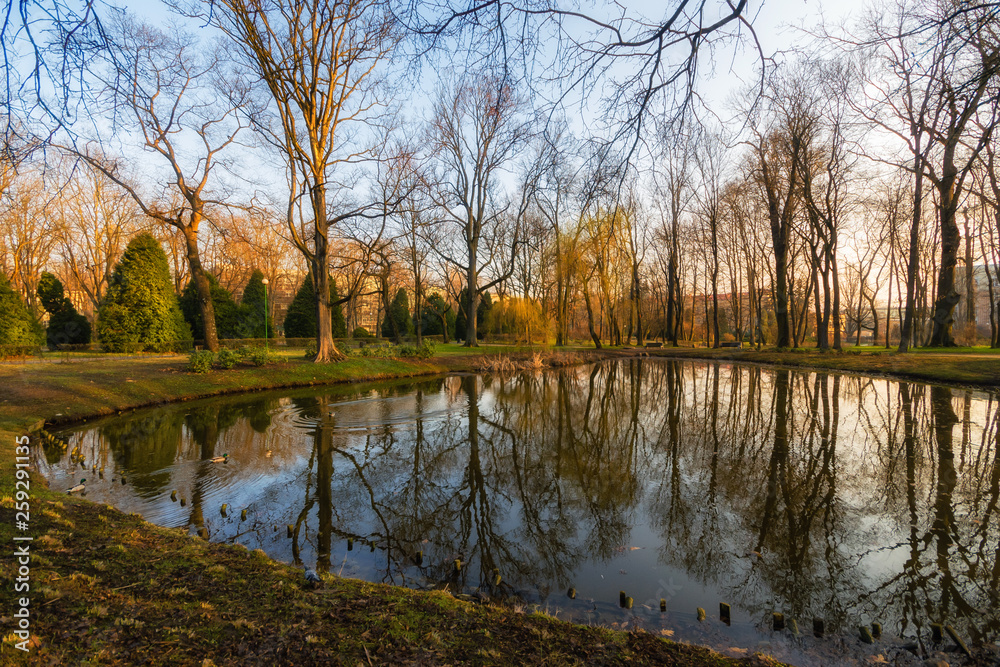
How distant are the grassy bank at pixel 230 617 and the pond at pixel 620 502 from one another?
491 mm

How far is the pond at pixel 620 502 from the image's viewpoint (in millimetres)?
3193

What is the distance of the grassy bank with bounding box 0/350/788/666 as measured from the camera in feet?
7.08

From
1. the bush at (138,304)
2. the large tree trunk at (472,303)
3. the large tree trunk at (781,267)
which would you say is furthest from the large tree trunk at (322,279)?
the large tree trunk at (781,267)

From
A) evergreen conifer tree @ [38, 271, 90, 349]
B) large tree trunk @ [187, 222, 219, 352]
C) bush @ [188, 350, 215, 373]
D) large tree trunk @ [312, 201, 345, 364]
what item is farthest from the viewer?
evergreen conifer tree @ [38, 271, 90, 349]

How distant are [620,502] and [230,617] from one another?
388 centimetres

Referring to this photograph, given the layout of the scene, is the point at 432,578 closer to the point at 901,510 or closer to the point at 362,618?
the point at 362,618

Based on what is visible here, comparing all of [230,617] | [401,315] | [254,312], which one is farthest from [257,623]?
[401,315]

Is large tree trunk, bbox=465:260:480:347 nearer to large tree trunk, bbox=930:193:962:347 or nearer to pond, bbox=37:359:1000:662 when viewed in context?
pond, bbox=37:359:1000:662

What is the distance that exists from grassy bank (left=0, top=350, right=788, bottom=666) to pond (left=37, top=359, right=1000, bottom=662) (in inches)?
19.3

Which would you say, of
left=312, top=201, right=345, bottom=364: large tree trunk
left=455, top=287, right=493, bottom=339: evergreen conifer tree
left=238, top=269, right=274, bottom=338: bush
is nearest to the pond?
left=312, top=201, right=345, bottom=364: large tree trunk

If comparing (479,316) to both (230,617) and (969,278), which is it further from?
(230,617)

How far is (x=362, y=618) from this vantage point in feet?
8.36

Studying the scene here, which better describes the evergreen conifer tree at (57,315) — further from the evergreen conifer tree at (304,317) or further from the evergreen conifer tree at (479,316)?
the evergreen conifer tree at (479,316)

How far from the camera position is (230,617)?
247 centimetres
